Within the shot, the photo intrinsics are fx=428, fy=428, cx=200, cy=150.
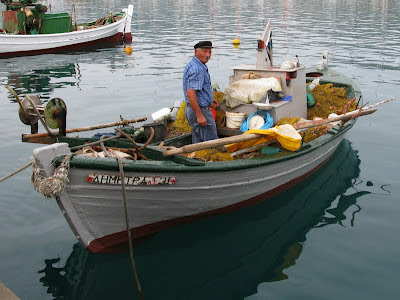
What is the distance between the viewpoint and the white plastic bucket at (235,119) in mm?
7996

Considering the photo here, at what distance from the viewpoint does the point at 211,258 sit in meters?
6.56

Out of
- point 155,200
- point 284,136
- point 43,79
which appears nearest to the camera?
point 155,200

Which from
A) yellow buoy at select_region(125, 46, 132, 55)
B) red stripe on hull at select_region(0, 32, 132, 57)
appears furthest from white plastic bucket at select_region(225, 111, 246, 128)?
red stripe on hull at select_region(0, 32, 132, 57)

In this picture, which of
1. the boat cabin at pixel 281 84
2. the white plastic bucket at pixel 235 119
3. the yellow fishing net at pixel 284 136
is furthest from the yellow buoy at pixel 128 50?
the yellow fishing net at pixel 284 136

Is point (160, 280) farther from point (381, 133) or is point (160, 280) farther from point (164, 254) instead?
point (381, 133)

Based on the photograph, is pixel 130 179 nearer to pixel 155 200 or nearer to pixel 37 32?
pixel 155 200

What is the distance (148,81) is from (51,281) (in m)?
13.2

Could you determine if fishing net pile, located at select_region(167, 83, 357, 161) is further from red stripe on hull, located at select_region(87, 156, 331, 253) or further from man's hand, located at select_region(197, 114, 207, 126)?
red stripe on hull, located at select_region(87, 156, 331, 253)

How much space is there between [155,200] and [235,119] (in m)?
2.65

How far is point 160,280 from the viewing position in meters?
6.06

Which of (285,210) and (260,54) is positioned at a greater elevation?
(260,54)

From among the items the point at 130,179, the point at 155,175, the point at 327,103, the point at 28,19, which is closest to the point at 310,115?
the point at 327,103

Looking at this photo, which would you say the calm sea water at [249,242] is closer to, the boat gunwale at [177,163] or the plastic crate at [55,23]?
the boat gunwale at [177,163]

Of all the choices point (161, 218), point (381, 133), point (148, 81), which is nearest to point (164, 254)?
point (161, 218)
